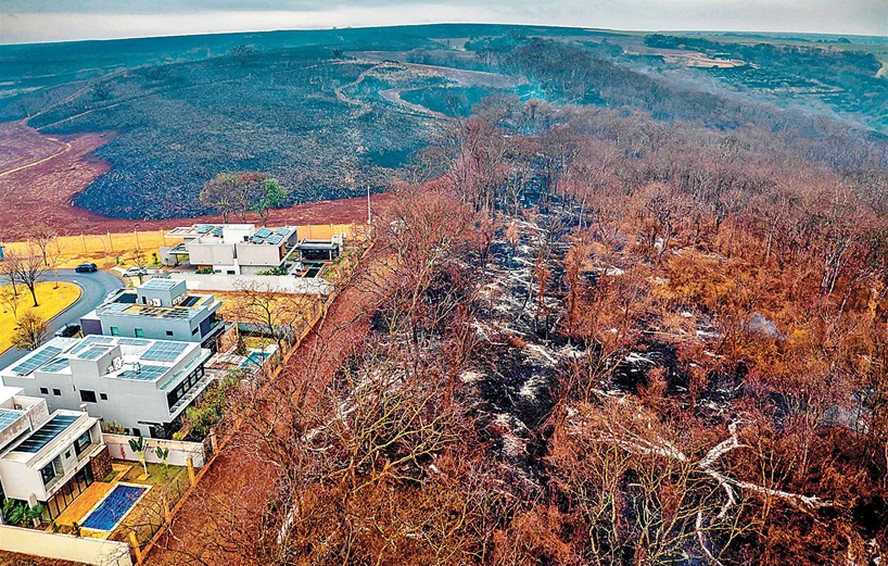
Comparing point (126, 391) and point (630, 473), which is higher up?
point (126, 391)

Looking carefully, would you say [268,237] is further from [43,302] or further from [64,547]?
[64,547]

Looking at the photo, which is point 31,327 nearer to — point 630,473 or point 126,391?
point 126,391

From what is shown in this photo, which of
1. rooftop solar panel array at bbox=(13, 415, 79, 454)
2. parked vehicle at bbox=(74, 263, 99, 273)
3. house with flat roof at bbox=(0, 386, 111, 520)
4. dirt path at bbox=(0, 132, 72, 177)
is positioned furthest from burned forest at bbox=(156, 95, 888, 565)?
dirt path at bbox=(0, 132, 72, 177)

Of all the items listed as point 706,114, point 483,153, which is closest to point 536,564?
point 483,153

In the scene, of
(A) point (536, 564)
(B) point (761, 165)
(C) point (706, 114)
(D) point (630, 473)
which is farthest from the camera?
(C) point (706, 114)

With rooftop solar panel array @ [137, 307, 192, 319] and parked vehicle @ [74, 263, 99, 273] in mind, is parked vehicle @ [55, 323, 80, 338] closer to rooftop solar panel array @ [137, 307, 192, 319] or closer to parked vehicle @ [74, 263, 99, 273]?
rooftop solar panel array @ [137, 307, 192, 319]
